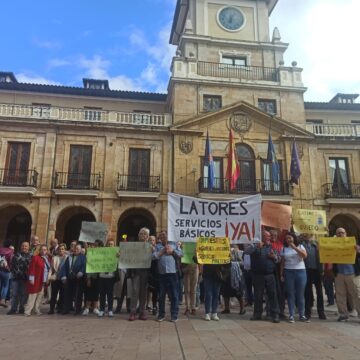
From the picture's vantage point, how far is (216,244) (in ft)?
27.8

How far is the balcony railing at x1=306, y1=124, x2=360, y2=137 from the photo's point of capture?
2388 centimetres

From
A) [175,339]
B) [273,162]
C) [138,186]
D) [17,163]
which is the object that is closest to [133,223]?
[138,186]

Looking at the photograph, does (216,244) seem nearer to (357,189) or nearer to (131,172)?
(131,172)

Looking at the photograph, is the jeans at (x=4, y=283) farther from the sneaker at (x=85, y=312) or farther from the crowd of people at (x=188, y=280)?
the sneaker at (x=85, y=312)

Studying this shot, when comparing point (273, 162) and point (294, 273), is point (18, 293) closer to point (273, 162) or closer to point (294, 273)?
point (294, 273)

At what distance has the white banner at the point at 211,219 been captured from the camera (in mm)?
8641

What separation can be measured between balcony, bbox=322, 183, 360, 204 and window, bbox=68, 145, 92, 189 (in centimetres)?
1429

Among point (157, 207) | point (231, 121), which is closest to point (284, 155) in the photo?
point (231, 121)

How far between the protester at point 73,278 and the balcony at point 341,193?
17.1 metres

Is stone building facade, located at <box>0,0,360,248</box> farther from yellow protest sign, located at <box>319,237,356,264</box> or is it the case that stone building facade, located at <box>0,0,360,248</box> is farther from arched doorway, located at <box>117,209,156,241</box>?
yellow protest sign, located at <box>319,237,356,264</box>

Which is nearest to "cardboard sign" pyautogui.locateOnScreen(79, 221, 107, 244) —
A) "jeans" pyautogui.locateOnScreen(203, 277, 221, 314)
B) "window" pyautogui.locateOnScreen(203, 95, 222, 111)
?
"jeans" pyautogui.locateOnScreen(203, 277, 221, 314)

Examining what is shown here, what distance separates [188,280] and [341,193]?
16636 mm

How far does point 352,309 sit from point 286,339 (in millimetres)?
4468

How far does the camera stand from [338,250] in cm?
850
